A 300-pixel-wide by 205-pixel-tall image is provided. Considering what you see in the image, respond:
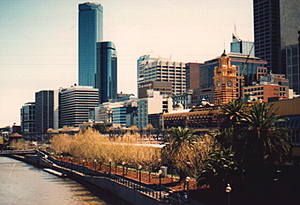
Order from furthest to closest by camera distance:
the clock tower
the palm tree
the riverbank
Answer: the clock tower, the palm tree, the riverbank

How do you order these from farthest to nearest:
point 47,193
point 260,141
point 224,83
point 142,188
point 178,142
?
1. point 224,83
2. point 47,193
3. point 178,142
4. point 142,188
5. point 260,141

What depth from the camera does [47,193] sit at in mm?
95875

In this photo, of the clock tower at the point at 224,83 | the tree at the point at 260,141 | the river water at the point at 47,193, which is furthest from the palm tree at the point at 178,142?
the clock tower at the point at 224,83

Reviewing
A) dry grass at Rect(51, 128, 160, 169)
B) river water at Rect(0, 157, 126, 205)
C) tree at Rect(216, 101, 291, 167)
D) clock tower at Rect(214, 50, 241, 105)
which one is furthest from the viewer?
clock tower at Rect(214, 50, 241, 105)

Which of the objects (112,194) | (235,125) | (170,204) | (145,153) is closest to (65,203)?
(112,194)

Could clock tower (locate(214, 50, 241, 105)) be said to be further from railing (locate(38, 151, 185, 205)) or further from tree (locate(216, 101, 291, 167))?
tree (locate(216, 101, 291, 167))

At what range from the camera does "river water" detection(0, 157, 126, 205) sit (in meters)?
83.7

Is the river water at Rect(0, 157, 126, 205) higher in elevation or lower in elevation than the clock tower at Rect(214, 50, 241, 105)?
lower

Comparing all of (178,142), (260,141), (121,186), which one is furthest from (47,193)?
(260,141)

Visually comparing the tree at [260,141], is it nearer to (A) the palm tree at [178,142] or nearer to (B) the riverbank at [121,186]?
(B) the riverbank at [121,186]

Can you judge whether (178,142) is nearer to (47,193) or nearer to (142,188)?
(142,188)

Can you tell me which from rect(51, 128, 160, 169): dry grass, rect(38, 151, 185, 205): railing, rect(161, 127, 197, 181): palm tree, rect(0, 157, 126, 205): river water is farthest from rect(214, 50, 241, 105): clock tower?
rect(161, 127, 197, 181): palm tree

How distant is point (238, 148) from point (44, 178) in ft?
272

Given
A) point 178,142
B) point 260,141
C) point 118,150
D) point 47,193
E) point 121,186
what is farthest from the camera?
point 118,150
